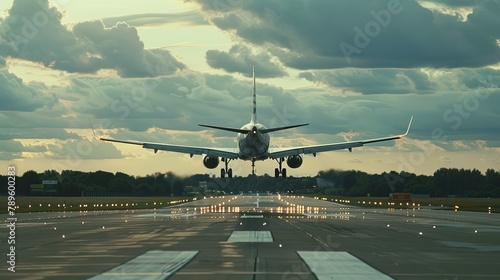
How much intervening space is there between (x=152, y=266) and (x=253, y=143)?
6132 centimetres

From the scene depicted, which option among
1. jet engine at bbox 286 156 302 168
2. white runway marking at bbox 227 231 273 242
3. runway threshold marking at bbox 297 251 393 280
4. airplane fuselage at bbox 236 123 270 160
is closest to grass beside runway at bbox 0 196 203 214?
airplane fuselage at bbox 236 123 270 160

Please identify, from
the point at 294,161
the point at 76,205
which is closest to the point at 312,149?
the point at 294,161

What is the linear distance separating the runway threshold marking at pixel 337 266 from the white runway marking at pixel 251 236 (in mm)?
7496

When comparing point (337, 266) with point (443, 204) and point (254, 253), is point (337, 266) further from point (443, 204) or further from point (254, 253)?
point (443, 204)

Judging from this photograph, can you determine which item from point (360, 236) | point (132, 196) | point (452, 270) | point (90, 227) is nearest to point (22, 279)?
point (452, 270)

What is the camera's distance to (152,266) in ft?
93.4

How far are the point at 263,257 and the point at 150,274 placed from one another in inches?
264

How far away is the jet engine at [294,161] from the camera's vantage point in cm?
9576

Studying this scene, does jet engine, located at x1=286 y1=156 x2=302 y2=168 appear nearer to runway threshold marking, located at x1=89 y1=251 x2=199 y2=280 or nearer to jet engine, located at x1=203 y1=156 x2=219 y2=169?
jet engine, located at x1=203 y1=156 x2=219 y2=169

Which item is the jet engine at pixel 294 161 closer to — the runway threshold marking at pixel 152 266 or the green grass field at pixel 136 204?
the green grass field at pixel 136 204

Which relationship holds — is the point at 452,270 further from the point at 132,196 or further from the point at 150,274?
the point at 132,196

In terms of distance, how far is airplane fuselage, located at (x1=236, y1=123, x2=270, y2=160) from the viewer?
8894cm

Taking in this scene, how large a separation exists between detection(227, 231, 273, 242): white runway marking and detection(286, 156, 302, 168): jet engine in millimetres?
47604

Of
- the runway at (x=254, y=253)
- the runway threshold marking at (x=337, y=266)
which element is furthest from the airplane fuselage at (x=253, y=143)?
the runway threshold marking at (x=337, y=266)
